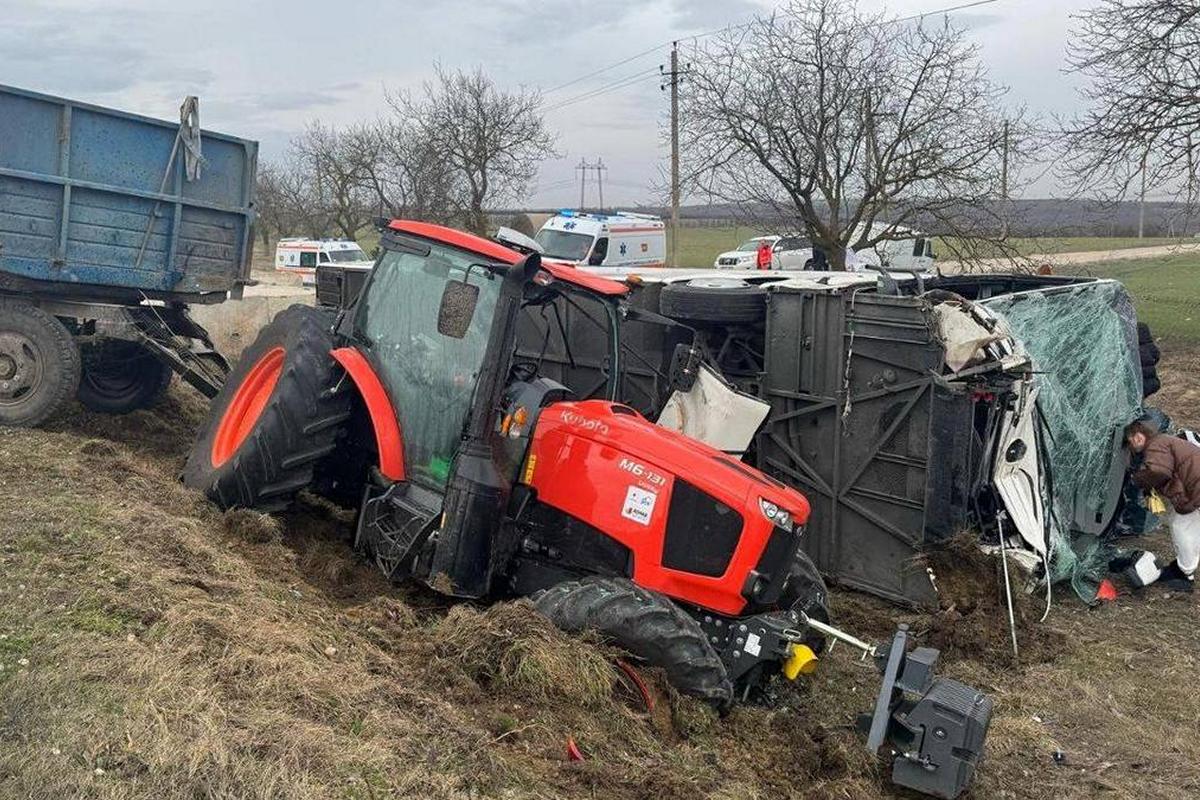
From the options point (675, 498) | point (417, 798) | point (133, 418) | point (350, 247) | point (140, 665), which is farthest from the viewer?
point (350, 247)

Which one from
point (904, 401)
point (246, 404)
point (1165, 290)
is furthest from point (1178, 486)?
point (1165, 290)

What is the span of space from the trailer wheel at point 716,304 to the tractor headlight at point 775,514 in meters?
Answer: 3.13

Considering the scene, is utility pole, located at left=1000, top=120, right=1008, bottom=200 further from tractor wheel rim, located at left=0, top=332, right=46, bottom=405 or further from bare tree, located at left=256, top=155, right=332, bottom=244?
bare tree, located at left=256, top=155, right=332, bottom=244

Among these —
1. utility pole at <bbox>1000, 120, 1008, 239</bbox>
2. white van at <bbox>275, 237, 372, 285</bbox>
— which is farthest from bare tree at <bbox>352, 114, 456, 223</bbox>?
utility pole at <bbox>1000, 120, 1008, 239</bbox>

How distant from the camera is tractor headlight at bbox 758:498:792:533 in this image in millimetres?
4707

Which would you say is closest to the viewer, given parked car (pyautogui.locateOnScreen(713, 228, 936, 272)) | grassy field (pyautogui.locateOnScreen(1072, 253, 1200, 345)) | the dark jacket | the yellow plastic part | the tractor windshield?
the yellow plastic part

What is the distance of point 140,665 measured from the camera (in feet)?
11.9

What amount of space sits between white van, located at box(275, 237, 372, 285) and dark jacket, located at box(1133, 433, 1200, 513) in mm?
23567

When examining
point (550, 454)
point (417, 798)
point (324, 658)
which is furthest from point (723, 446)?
point (417, 798)

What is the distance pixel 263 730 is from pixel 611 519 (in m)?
1.95

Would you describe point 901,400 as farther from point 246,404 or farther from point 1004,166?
point 1004,166

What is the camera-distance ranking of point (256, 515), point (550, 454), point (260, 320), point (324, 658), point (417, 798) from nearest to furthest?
point (417, 798), point (324, 658), point (550, 454), point (256, 515), point (260, 320)

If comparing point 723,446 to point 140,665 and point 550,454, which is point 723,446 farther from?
point 140,665

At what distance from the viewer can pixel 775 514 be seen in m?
4.74
